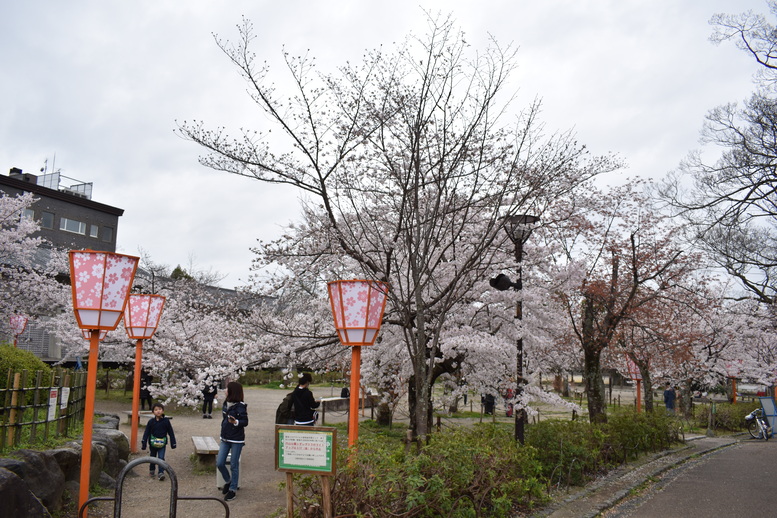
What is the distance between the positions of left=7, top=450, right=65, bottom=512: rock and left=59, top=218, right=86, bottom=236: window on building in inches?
1388

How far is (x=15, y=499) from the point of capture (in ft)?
14.9

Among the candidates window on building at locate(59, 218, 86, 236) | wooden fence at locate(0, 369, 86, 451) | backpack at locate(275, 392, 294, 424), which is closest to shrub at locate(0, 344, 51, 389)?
wooden fence at locate(0, 369, 86, 451)

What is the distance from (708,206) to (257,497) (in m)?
8.56

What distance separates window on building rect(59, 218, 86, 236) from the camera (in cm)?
3594

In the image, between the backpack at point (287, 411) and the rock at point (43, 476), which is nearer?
the rock at point (43, 476)

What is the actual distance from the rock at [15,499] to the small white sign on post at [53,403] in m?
2.36

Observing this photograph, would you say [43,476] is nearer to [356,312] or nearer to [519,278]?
[356,312]

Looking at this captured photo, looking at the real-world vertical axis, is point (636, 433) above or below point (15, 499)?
below

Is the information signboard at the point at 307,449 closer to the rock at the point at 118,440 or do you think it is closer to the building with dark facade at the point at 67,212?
the rock at the point at 118,440

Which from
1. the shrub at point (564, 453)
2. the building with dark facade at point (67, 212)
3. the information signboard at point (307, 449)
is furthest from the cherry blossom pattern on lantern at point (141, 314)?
the building with dark facade at point (67, 212)

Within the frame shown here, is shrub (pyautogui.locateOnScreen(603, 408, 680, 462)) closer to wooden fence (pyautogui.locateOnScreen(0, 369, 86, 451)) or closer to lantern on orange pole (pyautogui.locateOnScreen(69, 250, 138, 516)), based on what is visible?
lantern on orange pole (pyautogui.locateOnScreen(69, 250, 138, 516))

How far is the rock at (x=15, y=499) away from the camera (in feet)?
14.5

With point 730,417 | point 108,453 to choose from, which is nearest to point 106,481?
point 108,453

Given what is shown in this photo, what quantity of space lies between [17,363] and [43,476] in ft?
8.20
